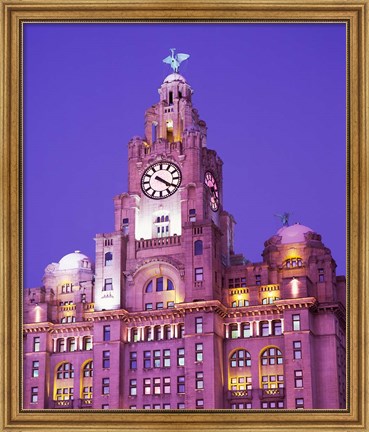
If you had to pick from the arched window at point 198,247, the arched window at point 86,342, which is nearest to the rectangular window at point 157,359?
the arched window at point 86,342

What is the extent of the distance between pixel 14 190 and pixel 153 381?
23409 mm

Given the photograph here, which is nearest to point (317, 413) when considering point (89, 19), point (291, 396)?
point (89, 19)

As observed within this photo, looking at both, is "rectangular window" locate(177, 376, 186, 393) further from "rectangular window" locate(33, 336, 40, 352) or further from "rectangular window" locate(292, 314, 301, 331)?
"rectangular window" locate(33, 336, 40, 352)

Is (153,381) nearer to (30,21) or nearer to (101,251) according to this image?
(101,251)

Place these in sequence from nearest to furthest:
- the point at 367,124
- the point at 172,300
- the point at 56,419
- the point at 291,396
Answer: the point at 367,124
the point at 56,419
the point at 291,396
the point at 172,300

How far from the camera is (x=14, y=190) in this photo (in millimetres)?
Answer: 24578

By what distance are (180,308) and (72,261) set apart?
717 centimetres

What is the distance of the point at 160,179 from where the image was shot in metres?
49.8

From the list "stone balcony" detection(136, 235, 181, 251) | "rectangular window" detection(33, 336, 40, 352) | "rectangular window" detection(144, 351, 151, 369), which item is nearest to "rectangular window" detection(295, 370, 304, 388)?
"rectangular window" detection(144, 351, 151, 369)

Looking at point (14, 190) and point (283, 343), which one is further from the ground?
point (14, 190)

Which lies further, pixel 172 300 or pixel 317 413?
pixel 172 300

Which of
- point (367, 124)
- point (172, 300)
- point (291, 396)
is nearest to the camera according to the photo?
point (367, 124)

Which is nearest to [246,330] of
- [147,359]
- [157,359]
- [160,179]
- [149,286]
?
[157,359]

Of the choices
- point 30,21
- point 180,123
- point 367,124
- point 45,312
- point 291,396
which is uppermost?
point 180,123
